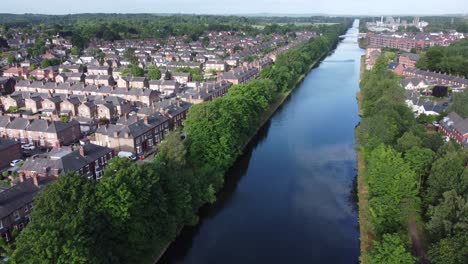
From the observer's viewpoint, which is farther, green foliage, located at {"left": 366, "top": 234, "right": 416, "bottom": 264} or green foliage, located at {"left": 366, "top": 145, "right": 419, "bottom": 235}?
green foliage, located at {"left": 366, "top": 145, "right": 419, "bottom": 235}

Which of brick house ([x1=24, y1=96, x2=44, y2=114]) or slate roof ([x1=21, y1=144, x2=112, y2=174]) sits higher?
brick house ([x1=24, y1=96, x2=44, y2=114])

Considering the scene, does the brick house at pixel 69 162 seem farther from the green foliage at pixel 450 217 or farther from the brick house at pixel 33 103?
the green foliage at pixel 450 217

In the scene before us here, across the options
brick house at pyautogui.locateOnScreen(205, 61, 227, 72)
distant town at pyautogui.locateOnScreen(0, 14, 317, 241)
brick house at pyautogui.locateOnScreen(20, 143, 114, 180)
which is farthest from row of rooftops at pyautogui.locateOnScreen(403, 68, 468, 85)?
brick house at pyautogui.locateOnScreen(20, 143, 114, 180)

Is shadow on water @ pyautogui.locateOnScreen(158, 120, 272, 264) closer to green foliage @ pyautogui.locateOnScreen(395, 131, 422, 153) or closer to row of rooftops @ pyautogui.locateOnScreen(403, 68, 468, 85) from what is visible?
green foliage @ pyautogui.locateOnScreen(395, 131, 422, 153)

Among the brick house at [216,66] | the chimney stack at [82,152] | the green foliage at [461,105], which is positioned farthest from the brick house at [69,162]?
the brick house at [216,66]

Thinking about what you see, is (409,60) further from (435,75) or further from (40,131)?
(40,131)

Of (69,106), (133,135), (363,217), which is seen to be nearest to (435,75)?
(363,217)
